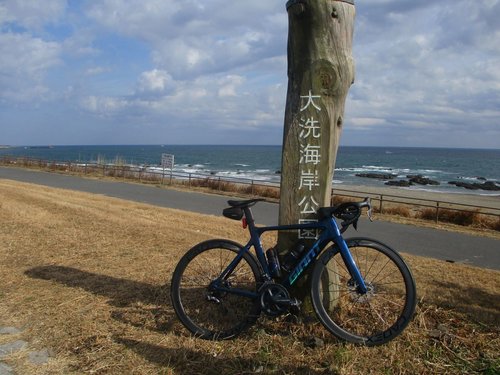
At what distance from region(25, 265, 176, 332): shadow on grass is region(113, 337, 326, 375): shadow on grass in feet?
1.17

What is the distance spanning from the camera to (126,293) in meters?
4.38

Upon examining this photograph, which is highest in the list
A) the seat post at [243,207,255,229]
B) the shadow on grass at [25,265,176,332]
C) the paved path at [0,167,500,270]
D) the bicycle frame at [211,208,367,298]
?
the seat post at [243,207,255,229]

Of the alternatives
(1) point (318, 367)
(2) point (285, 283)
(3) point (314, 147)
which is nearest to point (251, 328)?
(2) point (285, 283)

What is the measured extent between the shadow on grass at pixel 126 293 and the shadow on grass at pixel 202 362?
1.17 ft

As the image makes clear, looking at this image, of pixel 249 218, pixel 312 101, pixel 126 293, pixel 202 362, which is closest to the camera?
pixel 202 362

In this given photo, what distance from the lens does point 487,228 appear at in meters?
15.5

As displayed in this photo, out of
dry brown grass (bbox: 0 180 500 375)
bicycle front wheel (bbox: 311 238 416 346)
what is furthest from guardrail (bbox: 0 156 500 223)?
bicycle front wheel (bbox: 311 238 416 346)

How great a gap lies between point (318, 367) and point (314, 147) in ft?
5.47

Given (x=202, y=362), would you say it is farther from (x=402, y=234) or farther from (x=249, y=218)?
(x=402, y=234)

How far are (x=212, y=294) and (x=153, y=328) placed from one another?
536 mm

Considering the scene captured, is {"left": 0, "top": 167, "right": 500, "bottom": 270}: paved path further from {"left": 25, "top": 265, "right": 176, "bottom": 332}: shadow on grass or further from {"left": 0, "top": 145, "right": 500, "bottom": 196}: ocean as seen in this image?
{"left": 25, "top": 265, "right": 176, "bottom": 332}: shadow on grass

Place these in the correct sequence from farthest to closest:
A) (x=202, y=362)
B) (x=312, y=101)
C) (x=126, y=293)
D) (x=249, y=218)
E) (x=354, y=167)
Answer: (x=354, y=167) < (x=126, y=293) < (x=312, y=101) < (x=249, y=218) < (x=202, y=362)

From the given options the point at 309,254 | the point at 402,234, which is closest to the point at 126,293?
the point at 309,254

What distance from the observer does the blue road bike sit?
326cm
